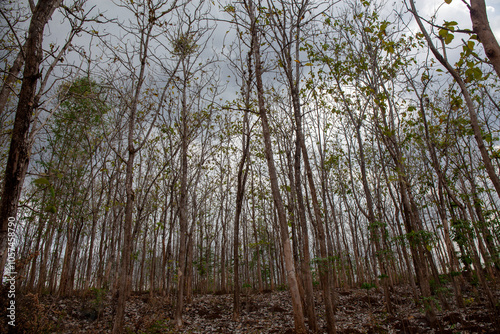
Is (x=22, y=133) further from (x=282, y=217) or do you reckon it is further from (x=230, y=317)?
(x=230, y=317)

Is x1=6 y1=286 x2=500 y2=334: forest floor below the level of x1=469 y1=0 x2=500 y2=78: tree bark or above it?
below

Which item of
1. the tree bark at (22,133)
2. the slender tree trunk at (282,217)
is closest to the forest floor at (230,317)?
the slender tree trunk at (282,217)

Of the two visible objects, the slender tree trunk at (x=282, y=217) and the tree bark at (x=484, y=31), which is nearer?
the tree bark at (x=484, y=31)

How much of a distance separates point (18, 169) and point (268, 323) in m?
8.23

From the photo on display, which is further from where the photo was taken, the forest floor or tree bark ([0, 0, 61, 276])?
the forest floor

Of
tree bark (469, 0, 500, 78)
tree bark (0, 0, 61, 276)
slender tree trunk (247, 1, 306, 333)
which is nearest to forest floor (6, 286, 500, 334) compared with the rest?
slender tree trunk (247, 1, 306, 333)

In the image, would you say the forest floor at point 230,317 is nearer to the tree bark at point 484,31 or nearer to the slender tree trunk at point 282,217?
the slender tree trunk at point 282,217

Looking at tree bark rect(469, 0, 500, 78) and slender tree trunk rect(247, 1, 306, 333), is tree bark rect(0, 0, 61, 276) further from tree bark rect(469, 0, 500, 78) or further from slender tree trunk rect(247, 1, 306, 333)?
tree bark rect(469, 0, 500, 78)

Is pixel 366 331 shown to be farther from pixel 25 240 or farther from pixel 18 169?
pixel 25 240

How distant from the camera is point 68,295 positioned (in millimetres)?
10203

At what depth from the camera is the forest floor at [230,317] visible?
5.40 metres

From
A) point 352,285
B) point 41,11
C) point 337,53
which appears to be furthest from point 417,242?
point 352,285

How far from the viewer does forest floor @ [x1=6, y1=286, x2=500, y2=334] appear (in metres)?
5.40

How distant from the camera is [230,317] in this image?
363 inches
